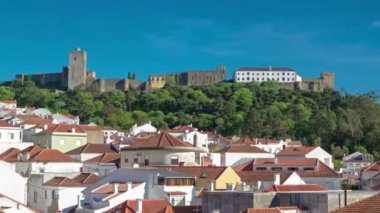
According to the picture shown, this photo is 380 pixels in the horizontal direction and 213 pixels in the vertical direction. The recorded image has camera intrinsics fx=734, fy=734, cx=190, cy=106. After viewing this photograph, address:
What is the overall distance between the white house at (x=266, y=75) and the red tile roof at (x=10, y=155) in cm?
9954

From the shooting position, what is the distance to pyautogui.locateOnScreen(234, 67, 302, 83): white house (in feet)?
493

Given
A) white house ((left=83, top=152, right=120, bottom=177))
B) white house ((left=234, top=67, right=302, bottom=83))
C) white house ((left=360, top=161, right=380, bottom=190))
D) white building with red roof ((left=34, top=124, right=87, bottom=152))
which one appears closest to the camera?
white house ((left=360, top=161, right=380, bottom=190))

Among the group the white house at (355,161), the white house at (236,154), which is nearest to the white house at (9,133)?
the white house at (236,154)

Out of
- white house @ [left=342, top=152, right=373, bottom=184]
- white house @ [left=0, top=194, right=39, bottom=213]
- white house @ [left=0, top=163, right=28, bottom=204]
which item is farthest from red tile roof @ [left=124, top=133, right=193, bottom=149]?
white house @ [left=342, top=152, right=373, bottom=184]

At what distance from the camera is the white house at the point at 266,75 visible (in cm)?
15025

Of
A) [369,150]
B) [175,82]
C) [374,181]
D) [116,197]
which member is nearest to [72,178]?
[116,197]

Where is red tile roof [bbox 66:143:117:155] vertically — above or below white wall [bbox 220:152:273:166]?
above

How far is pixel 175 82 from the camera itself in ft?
498

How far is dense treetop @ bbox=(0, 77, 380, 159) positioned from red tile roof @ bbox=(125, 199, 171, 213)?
5594cm

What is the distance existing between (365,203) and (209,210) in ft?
55.0

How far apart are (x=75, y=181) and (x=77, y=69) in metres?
107

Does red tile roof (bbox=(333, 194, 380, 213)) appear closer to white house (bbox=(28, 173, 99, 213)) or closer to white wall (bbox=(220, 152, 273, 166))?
white house (bbox=(28, 173, 99, 213))

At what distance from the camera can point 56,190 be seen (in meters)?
39.6

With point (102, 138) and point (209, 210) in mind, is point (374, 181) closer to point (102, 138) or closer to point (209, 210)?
point (209, 210)
